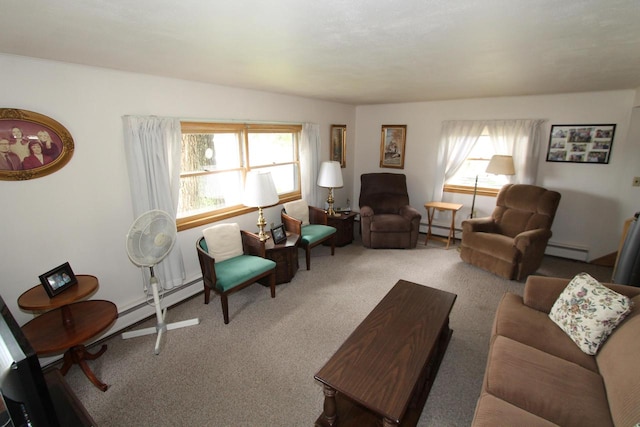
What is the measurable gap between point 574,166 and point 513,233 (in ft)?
4.06

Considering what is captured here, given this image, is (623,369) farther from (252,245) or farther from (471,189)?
(471,189)

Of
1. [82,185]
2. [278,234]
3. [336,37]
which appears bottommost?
[278,234]

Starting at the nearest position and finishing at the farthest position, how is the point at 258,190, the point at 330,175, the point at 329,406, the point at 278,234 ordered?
the point at 329,406
the point at 258,190
the point at 278,234
the point at 330,175

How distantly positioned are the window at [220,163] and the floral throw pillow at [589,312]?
321cm

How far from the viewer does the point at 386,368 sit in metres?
1.77

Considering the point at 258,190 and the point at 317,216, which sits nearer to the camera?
the point at 258,190

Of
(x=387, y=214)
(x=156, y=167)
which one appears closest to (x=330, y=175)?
(x=387, y=214)

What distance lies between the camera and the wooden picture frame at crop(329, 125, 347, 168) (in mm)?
5184

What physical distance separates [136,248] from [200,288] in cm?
124

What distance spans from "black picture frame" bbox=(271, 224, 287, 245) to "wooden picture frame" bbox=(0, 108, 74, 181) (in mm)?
2008

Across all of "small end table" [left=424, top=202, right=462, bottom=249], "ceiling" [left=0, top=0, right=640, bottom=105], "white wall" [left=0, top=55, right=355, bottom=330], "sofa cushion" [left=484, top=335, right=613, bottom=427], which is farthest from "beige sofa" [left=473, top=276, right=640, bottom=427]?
"white wall" [left=0, top=55, right=355, bottom=330]

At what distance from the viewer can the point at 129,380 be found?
7.20 feet

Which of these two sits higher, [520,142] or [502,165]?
[520,142]

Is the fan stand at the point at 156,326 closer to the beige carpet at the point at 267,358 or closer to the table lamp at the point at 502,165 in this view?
the beige carpet at the point at 267,358
